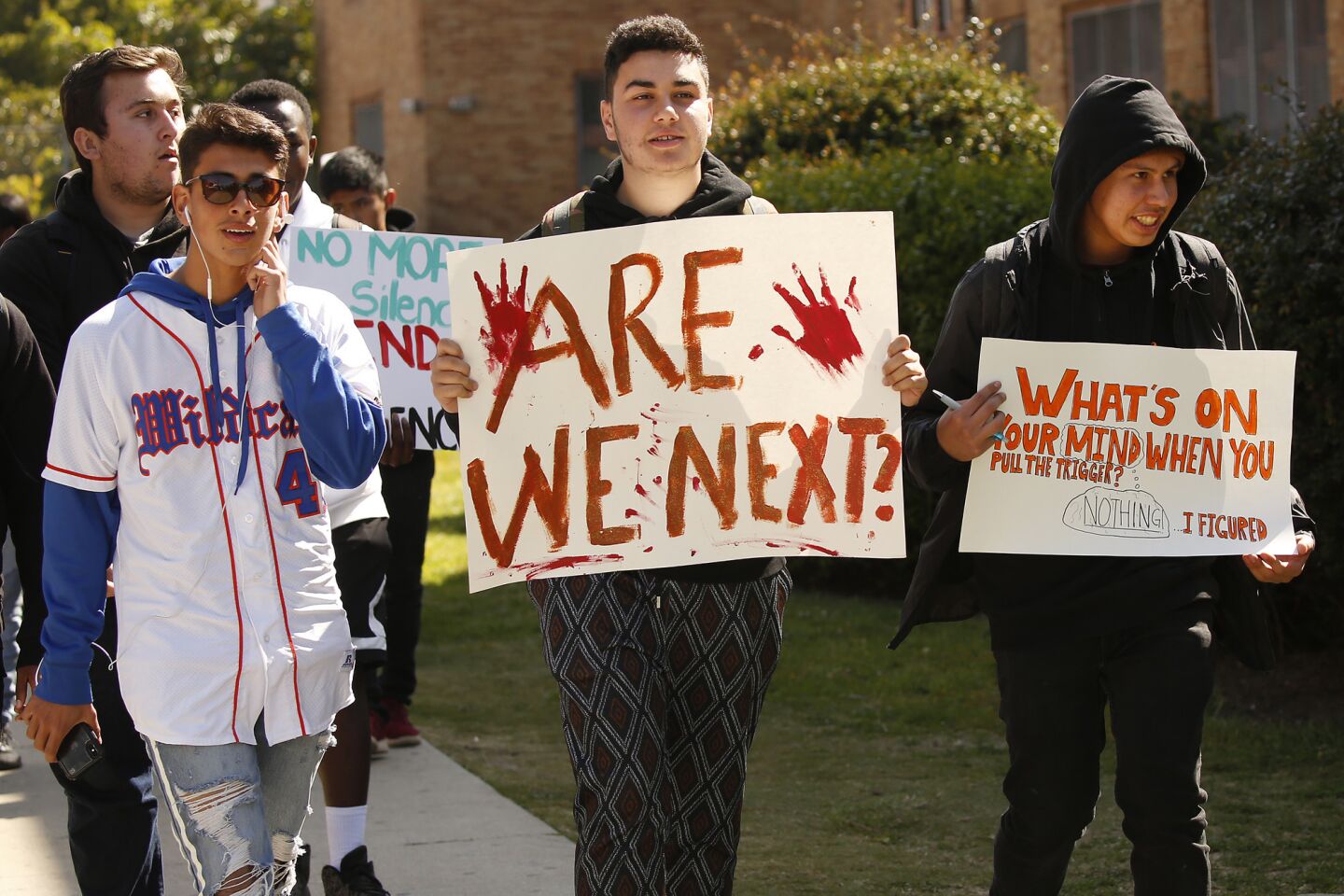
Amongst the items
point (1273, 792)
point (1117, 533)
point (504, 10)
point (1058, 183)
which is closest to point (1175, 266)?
point (1058, 183)

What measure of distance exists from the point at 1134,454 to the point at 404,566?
3.73 meters

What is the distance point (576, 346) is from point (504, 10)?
20564 mm

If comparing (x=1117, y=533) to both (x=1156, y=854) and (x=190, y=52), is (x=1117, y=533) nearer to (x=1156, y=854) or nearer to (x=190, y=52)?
(x=1156, y=854)

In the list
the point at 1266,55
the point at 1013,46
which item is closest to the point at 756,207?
the point at 1266,55

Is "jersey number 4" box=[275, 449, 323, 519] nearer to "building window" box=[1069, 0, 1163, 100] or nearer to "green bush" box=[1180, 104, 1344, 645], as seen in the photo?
"green bush" box=[1180, 104, 1344, 645]

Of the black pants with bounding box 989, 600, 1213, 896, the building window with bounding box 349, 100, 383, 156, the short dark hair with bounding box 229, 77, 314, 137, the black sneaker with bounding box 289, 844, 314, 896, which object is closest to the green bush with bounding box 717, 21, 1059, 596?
the short dark hair with bounding box 229, 77, 314, 137

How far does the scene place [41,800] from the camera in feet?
20.1

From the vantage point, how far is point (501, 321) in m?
3.88

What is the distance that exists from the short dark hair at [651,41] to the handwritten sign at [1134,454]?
36.4 inches

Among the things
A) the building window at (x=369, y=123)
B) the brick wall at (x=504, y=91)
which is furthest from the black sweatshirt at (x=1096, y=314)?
the building window at (x=369, y=123)

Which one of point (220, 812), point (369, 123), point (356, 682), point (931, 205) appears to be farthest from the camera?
point (369, 123)

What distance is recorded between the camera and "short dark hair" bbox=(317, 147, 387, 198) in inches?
273

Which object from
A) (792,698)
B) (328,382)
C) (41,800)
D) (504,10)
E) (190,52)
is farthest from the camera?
(190,52)

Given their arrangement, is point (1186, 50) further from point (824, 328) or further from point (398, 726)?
point (824, 328)
